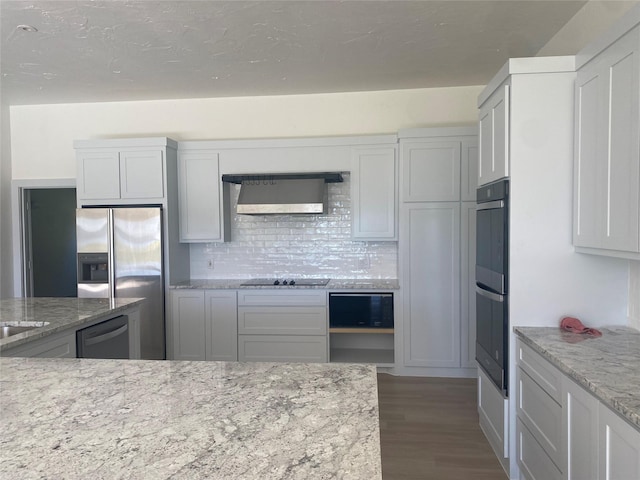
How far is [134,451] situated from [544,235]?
7.00 ft

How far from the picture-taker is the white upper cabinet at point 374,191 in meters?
4.04

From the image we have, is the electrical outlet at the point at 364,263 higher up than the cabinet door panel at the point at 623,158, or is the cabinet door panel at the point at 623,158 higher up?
the cabinet door panel at the point at 623,158

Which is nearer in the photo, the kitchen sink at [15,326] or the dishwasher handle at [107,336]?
the kitchen sink at [15,326]

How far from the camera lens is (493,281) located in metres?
2.46

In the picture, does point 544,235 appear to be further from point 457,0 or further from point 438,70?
point 438,70

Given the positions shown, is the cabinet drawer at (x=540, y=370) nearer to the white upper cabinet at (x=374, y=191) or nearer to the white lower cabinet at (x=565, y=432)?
the white lower cabinet at (x=565, y=432)

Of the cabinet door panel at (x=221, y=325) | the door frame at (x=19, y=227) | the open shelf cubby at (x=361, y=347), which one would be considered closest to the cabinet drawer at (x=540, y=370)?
the open shelf cubby at (x=361, y=347)

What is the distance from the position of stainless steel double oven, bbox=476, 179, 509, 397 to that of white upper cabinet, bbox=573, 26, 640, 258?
1.16 feet

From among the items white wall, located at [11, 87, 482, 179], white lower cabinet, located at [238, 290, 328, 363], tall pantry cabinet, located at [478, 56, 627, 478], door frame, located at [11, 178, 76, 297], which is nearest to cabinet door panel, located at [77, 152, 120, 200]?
white wall, located at [11, 87, 482, 179]

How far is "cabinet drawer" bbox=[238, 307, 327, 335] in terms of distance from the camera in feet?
12.9

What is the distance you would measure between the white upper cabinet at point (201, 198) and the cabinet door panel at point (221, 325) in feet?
2.07

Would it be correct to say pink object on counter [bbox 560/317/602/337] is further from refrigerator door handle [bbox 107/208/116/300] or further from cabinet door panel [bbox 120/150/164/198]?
refrigerator door handle [bbox 107/208/116/300]

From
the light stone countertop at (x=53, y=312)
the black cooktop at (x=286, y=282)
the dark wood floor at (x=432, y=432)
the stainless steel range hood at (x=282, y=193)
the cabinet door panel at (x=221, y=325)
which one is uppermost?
the stainless steel range hood at (x=282, y=193)

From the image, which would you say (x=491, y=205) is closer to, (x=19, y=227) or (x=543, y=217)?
(x=543, y=217)
